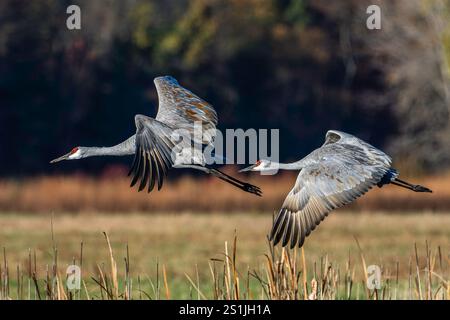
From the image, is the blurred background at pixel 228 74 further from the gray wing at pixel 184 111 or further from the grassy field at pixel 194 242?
the gray wing at pixel 184 111

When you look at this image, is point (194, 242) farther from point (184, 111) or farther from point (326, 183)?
point (326, 183)

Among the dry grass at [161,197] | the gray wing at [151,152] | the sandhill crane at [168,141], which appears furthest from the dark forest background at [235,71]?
the gray wing at [151,152]

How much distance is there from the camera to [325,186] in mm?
8188

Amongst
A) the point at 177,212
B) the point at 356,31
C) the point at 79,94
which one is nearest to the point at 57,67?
the point at 79,94

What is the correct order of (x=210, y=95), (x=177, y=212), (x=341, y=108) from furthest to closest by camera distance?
(x=341, y=108)
(x=210, y=95)
(x=177, y=212)

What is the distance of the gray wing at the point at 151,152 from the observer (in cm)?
749

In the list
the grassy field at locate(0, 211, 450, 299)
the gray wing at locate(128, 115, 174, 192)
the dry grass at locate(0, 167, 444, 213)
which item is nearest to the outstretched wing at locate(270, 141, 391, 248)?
the gray wing at locate(128, 115, 174, 192)

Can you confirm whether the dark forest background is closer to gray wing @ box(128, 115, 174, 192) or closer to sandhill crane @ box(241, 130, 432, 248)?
sandhill crane @ box(241, 130, 432, 248)

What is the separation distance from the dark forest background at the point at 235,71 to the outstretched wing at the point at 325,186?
17853 mm

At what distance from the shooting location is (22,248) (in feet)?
53.1

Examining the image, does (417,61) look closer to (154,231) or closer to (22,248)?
(154,231)

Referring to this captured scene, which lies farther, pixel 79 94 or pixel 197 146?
pixel 79 94

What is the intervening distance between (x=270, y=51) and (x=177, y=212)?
11.6 meters

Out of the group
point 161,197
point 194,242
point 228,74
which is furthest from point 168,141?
point 228,74
